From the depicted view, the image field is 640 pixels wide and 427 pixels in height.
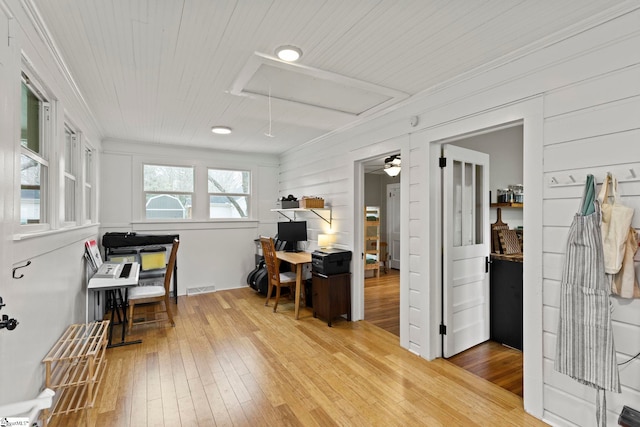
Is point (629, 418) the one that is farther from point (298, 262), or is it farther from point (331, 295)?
point (298, 262)

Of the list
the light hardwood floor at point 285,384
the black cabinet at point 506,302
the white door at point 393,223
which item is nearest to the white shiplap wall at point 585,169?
the light hardwood floor at point 285,384

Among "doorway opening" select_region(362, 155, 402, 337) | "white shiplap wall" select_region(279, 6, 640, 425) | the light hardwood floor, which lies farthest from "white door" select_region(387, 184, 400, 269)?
"white shiplap wall" select_region(279, 6, 640, 425)

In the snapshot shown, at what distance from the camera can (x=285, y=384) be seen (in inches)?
101

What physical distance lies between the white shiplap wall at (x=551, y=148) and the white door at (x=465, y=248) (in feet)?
0.52

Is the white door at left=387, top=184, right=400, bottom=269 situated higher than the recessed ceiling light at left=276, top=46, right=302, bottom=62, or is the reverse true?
the recessed ceiling light at left=276, top=46, right=302, bottom=62

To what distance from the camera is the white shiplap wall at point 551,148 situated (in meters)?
1.77

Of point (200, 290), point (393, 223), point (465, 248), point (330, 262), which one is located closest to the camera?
point (465, 248)

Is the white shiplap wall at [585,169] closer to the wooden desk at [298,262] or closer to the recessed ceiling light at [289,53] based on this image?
the recessed ceiling light at [289,53]

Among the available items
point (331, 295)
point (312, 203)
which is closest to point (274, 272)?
point (331, 295)

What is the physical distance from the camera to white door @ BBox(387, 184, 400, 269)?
7.72 metres

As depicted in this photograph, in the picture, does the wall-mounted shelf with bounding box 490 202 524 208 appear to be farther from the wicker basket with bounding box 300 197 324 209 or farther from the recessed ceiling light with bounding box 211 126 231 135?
the recessed ceiling light with bounding box 211 126 231 135

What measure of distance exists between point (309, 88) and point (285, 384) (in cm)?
256

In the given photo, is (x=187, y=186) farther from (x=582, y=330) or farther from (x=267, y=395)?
(x=582, y=330)

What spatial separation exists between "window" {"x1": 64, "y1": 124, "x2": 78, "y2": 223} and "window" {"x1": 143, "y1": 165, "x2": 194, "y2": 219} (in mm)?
1940
